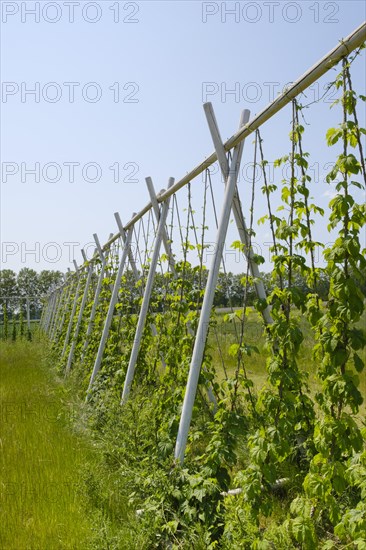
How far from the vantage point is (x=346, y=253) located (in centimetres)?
234

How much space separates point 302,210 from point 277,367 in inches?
37.7

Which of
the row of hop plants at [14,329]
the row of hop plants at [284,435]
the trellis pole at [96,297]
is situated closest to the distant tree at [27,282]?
the row of hop plants at [14,329]

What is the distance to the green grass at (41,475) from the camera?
113 inches

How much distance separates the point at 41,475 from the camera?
3.77 meters

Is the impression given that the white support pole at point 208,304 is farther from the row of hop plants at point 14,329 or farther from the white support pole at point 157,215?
the row of hop plants at point 14,329

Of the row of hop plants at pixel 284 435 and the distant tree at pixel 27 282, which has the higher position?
the distant tree at pixel 27 282

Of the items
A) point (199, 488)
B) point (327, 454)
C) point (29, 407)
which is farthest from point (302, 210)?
point (29, 407)

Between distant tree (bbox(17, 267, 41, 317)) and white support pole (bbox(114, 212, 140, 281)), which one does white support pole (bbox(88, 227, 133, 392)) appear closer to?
white support pole (bbox(114, 212, 140, 281))

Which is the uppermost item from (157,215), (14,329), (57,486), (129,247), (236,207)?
(157,215)

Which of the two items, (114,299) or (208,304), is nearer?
(208,304)

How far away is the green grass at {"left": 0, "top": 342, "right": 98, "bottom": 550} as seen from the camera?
2.87 m

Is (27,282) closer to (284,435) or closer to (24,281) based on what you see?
(24,281)

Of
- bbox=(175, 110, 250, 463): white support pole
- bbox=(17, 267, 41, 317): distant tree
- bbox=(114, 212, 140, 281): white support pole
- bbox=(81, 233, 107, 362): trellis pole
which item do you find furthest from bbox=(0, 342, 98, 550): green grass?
bbox=(17, 267, 41, 317): distant tree

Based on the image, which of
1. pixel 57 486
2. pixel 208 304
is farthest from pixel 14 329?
pixel 208 304
